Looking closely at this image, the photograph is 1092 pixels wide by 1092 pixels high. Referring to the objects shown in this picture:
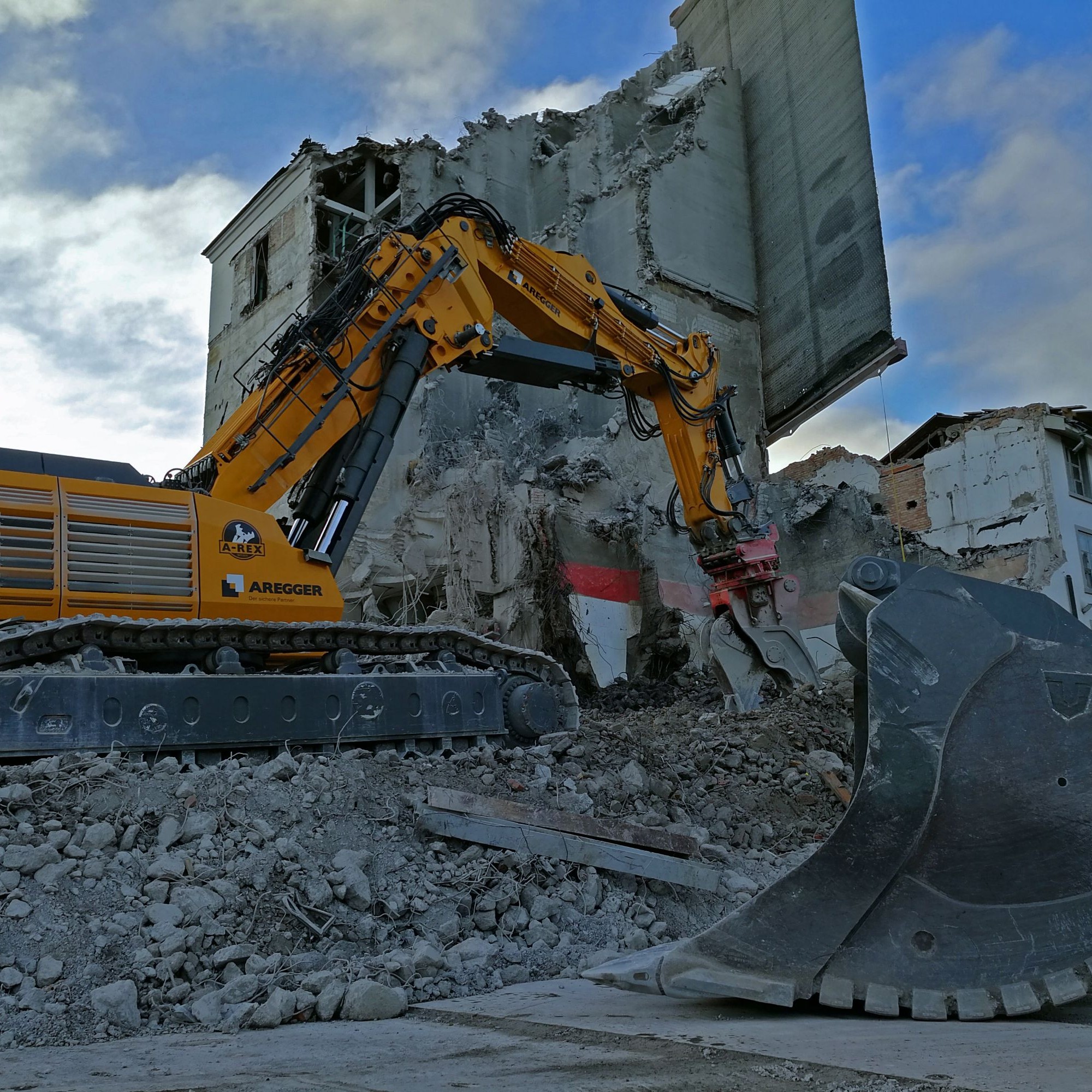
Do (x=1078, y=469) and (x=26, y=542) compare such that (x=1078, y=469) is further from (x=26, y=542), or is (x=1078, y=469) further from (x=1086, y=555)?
(x=26, y=542)

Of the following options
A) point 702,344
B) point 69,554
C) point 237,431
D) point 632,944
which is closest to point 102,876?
point 632,944

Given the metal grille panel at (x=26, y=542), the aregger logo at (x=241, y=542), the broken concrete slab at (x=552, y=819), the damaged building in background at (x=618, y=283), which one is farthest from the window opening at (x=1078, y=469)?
the metal grille panel at (x=26, y=542)

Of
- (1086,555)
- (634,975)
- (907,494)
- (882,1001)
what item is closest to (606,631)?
(634,975)

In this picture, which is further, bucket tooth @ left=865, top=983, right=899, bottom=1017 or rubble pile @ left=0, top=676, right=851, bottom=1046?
rubble pile @ left=0, top=676, right=851, bottom=1046

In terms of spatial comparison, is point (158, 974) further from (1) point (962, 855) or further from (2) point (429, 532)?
(2) point (429, 532)

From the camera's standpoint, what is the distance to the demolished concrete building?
22.4 meters

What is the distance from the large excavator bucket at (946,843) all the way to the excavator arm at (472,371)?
14.4ft

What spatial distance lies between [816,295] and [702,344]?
407 inches

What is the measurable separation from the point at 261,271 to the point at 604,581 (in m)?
12.3

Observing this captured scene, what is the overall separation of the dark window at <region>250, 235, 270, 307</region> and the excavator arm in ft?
51.3

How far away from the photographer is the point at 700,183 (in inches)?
778

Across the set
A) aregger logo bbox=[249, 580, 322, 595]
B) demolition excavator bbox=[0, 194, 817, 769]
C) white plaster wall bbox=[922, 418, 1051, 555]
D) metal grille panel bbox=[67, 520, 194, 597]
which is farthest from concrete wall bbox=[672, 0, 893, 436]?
metal grille panel bbox=[67, 520, 194, 597]

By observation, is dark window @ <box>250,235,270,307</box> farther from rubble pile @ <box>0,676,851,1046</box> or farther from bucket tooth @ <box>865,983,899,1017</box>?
bucket tooth @ <box>865,983,899,1017</box>

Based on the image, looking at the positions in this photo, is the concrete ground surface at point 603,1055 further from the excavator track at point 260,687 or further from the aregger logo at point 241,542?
the aregger logo at point 241,542
